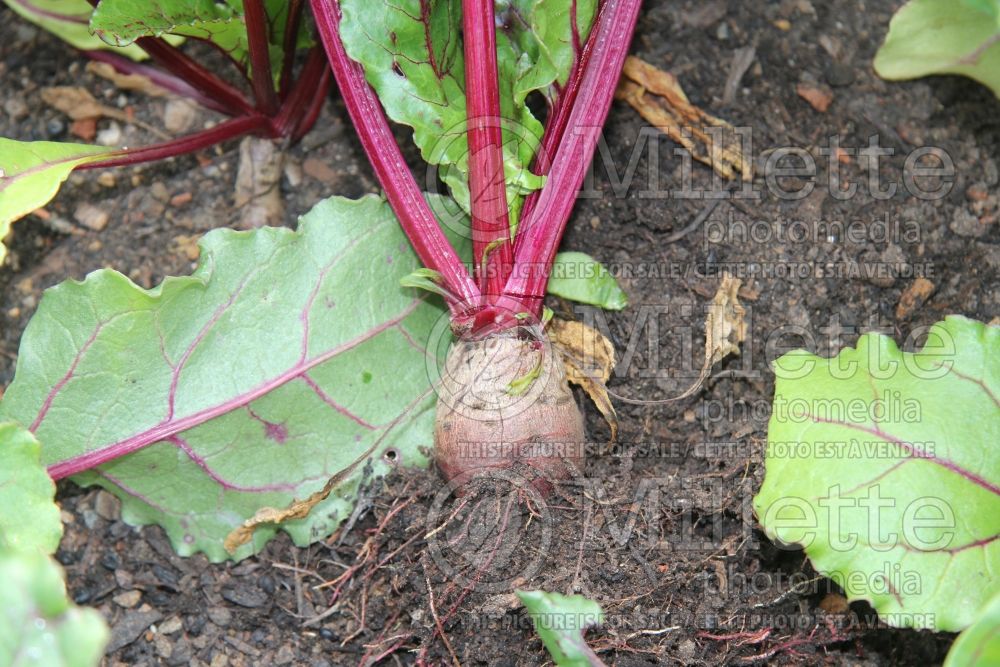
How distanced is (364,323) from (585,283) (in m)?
0.43

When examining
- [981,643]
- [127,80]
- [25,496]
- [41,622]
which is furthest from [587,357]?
[127,80]

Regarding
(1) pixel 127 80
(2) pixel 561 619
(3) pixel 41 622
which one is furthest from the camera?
(1) pixel 127 80

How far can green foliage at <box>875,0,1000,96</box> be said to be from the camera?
6.22ft

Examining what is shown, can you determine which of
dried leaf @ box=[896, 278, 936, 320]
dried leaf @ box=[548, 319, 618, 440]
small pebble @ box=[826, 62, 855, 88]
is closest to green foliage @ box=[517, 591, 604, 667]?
dried leaf @ box=[548, 319, 618, 440]

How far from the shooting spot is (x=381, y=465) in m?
1.82

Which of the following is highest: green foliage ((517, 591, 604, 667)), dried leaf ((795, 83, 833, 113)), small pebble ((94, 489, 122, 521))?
dried leaf ((795, 83, 833, 113))

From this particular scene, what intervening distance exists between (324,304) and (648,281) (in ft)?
2.08

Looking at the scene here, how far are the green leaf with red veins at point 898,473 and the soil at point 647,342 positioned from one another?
19 centimetres

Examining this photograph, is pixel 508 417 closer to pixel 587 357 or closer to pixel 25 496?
pixel 587 357

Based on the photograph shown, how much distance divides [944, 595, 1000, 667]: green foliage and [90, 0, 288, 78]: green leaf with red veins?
1559 millimetres

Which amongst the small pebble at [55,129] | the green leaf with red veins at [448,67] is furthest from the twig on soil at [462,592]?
the small pebble at [55,129]

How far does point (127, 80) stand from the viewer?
217 centimetres

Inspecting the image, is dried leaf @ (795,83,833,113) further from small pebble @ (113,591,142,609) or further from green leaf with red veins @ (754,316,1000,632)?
small pebble @ (113,591,142,609)

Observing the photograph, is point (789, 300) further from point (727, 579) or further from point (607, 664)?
point (607, 664)
